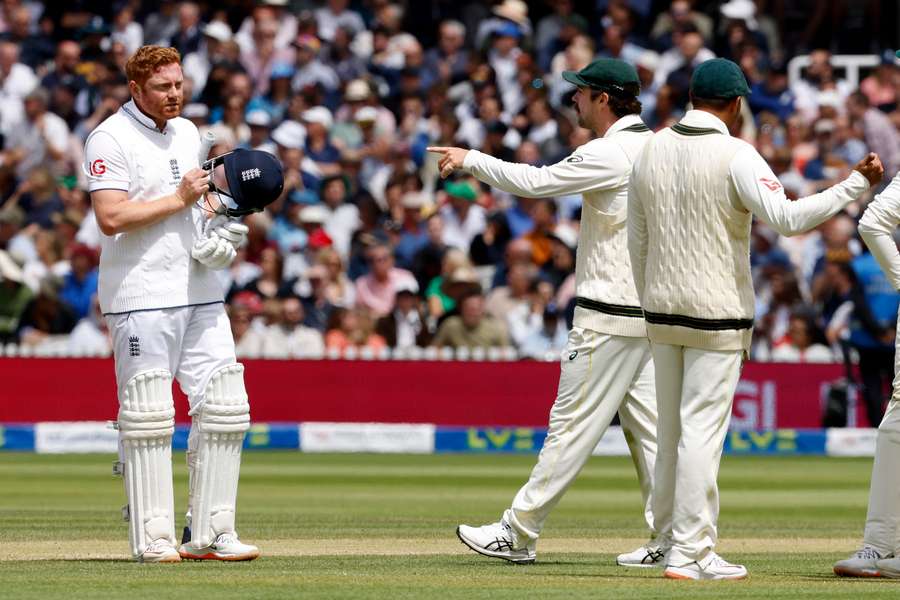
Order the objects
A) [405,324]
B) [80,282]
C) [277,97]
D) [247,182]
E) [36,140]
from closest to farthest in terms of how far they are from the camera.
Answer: [247,182] < [405,324] < [80,282] < [36,140] < [277,97]

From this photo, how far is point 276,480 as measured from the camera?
1270 centimetres

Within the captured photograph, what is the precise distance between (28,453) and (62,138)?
14.7 ft

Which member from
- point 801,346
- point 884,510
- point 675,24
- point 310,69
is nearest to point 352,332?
point 801,346

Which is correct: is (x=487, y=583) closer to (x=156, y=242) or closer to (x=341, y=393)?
(x=156, y=242)

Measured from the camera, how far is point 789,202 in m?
6.49

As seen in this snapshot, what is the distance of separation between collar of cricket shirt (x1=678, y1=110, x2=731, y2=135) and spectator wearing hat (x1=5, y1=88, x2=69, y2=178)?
Answer: 12.6m

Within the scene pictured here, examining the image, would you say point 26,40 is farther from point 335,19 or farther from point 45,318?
point 45,318

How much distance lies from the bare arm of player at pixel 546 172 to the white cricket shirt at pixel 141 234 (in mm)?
Answer: 1063

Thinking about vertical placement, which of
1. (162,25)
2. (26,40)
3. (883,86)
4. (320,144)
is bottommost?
(320,144)

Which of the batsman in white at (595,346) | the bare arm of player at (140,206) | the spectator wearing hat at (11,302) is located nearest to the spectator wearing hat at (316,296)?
the spectator wearing hat at (11,302)

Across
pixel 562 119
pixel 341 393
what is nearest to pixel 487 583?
pixel 341 393

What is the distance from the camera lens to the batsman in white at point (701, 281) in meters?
6.62

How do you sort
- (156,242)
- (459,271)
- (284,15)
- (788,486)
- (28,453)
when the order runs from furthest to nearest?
(284,15) → (459,271) → (28,453) → (788,486) → (156,242)

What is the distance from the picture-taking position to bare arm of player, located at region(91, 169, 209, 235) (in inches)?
279
